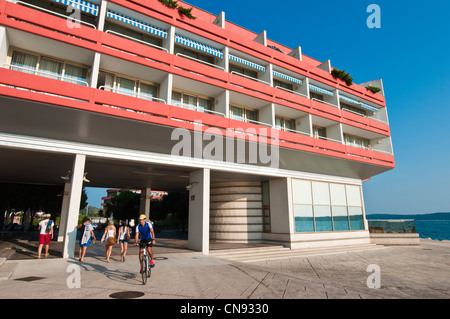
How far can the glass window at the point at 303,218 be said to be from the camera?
1719 cm

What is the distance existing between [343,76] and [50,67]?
20413mm

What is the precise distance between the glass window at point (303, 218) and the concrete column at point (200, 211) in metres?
6.68

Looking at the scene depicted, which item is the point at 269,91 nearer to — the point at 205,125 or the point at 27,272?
the point at 205,125

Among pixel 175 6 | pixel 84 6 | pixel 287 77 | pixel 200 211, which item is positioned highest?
pixel 175 6

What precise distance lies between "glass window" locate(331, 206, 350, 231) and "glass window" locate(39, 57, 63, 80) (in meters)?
19.4

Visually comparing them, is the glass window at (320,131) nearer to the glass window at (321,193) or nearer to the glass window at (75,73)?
the glass window at (321,193)

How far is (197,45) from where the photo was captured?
48.6ft

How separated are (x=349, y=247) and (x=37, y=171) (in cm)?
2310

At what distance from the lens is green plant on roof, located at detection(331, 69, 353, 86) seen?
818 inches

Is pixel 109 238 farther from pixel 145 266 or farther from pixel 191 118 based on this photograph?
pixel 191 118

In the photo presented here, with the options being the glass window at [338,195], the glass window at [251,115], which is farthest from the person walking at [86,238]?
the glass window at [338,195]

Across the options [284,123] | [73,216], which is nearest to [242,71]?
[284,123]
